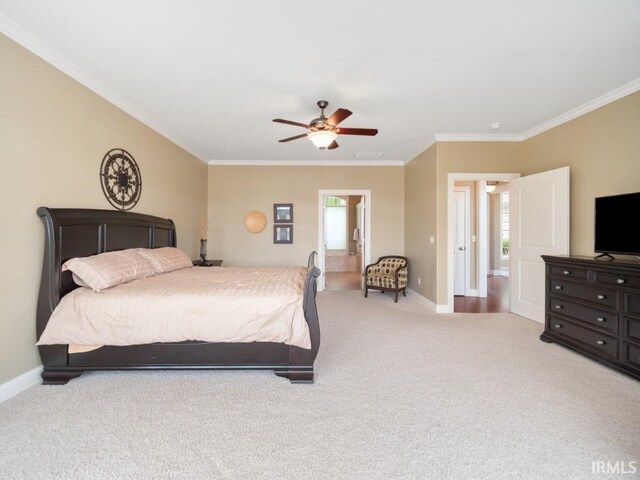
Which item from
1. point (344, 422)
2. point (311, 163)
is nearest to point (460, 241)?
point (311, 163)

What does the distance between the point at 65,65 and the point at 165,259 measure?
2030mm

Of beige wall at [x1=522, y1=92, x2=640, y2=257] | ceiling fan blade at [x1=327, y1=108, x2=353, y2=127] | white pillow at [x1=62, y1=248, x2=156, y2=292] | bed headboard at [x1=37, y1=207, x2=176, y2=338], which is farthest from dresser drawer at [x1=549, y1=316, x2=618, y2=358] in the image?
bed headboard at [x1=37, y1=207, x2=176, y2=338]

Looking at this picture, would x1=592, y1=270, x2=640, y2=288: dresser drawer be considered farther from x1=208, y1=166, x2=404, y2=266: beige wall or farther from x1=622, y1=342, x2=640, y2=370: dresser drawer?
x1=208, y1=166, x2=404, y2=266: beige wall

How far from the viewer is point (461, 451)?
1547 millimetres

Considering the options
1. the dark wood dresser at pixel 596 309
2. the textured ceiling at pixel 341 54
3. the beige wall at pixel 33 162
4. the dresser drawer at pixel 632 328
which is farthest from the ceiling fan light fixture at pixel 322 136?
the dresser drawer at pixel 632 328

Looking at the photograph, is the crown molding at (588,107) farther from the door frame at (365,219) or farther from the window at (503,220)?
the window at (503,220)

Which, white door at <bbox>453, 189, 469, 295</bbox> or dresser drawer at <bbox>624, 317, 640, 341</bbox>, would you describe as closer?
dresser drawer at <bbox>624, 317, 640, 341</bbox>

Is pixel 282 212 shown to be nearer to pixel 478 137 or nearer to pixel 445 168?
pixel 445 168

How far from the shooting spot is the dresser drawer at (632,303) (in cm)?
231

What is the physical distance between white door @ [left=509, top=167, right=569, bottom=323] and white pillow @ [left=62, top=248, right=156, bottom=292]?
478 cm

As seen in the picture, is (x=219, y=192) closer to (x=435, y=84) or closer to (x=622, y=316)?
(x=435, y=84)

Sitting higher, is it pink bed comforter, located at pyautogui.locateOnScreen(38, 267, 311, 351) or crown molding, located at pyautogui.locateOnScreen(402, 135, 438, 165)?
crown molding, located at pyautogui.locateOnScreen(402, 135, 438, 165)

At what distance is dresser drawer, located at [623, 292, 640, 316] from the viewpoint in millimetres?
2309

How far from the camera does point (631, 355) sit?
234 cm
